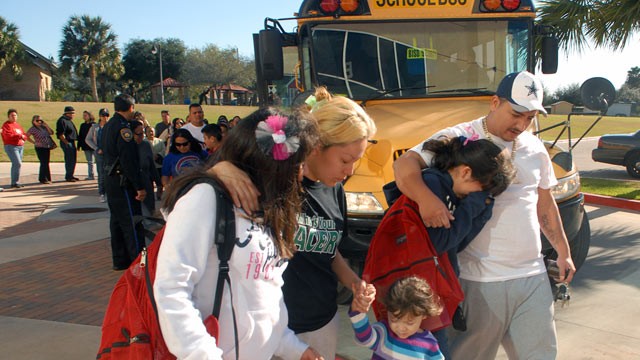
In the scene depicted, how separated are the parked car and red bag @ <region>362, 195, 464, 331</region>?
12868mm

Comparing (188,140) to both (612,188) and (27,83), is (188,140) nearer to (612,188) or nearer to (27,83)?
(612,188)

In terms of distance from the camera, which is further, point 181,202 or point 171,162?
point 171,162

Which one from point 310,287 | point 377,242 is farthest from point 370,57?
point 310,287

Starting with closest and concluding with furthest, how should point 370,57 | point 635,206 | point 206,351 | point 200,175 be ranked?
1. point 206,351
2. point 200,175
3. point 370,57
4. point 635,206

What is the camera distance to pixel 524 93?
8.34 ft

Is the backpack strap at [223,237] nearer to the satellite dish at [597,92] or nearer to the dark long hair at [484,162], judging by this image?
the dark long hair at [484,162]

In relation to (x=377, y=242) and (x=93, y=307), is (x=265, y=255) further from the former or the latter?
(x=93, y=307)

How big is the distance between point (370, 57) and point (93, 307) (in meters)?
3.35

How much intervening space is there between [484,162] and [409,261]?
532 millimetres

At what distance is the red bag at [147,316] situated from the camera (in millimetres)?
1593

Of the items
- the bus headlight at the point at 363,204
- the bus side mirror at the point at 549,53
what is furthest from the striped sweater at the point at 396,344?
the bus side mirror at the point at 549,53

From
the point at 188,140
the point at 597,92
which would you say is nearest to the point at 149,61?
the point at 188,140

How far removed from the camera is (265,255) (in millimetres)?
1726

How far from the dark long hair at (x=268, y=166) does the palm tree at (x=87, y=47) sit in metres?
64.2
